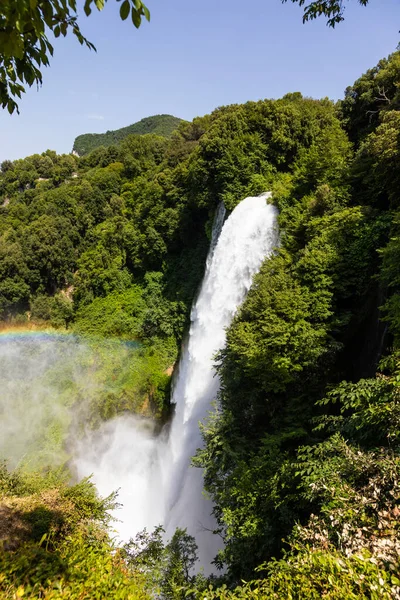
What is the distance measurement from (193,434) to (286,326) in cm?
895

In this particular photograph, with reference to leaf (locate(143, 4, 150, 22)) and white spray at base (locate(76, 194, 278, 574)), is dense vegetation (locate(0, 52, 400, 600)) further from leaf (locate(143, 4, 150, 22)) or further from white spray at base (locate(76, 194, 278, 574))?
leaf (locate(143, 4, 150, 22))

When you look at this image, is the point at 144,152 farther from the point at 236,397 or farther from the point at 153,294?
the point at 236,397

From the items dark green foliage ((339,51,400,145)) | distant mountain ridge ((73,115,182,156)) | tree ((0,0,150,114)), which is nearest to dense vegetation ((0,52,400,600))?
dark green foliage ((339,51,400,145))

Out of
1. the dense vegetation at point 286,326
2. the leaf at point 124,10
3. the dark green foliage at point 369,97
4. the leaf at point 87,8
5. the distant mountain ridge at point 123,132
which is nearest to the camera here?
the leaf at point 124,10

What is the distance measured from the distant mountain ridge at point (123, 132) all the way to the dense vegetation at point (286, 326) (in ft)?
167

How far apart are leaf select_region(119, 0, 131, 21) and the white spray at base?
12251 millimetres

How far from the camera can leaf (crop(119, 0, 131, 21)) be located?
185cm

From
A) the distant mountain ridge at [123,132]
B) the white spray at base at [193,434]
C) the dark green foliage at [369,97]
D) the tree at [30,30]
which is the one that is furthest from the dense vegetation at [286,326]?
the distant mountain ridge at [123,132]

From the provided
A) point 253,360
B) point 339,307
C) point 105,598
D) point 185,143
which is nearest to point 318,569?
point 105,598

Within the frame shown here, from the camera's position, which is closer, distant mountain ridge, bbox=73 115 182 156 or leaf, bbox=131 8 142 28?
leaf, bbox=131 8 142 28

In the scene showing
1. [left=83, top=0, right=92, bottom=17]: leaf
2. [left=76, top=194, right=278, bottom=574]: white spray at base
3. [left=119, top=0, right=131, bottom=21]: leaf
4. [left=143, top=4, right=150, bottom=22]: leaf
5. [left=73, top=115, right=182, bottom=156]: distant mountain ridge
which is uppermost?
[left=73, top=115, right=182, bottom=156]: distant mountain ridge

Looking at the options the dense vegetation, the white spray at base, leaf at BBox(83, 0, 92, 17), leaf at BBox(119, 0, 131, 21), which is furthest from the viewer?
the white spray at base

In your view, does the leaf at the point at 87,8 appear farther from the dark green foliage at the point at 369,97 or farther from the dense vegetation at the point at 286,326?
the dark green foliage at the point at 369,97

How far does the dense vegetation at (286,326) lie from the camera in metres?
4.14
